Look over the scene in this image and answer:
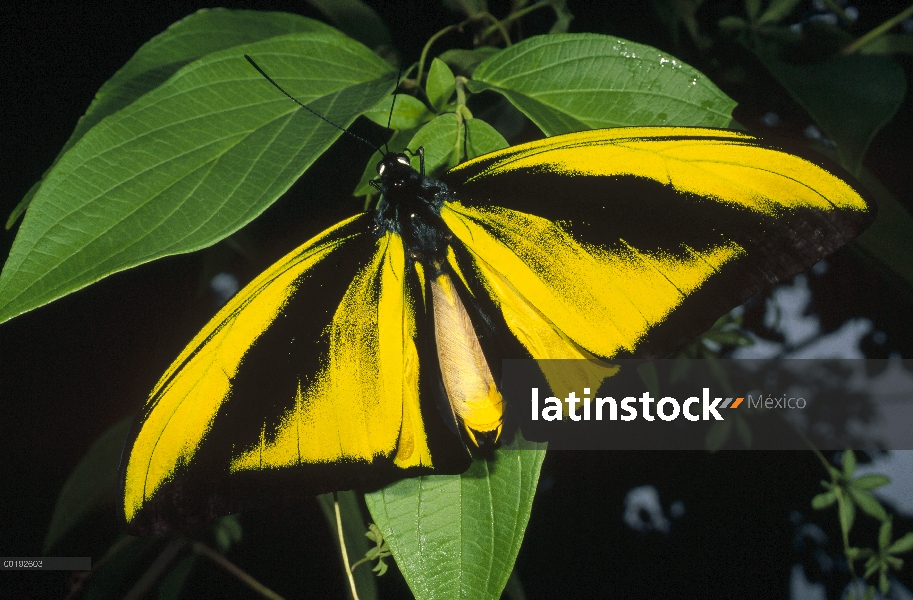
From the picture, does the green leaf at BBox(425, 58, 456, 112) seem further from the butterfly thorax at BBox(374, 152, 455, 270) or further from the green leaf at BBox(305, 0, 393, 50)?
the green leaf at BBox(305, 0, 393, 50)

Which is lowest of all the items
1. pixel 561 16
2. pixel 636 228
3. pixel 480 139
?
pixel 636 228

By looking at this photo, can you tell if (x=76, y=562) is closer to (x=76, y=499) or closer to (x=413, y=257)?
(x=76, y=499)

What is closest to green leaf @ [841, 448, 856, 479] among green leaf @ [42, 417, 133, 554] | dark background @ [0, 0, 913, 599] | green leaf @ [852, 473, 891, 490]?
green leaf @ [852, 473, 891, 490]

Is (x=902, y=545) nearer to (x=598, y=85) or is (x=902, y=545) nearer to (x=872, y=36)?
(x=872, y=36)

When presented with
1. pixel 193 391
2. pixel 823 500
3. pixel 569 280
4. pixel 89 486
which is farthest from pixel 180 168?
pixel 823 500

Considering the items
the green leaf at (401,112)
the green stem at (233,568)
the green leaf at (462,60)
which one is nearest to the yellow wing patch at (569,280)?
the green leaf at (401,112)

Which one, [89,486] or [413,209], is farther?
[89,486]

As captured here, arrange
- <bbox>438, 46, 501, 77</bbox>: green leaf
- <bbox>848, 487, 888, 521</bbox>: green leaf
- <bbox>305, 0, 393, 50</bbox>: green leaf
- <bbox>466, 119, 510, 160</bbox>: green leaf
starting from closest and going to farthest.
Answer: <bbox>466, 119, 510, 160</bbox>: green leaf, <bbox>438, 46, 501, 77</bbox>: green leaf, <bbox>305, 0, 393, 50</bbox>: green leaf, <bbox>848, 487, 888, 521</bbox>: green leaf
